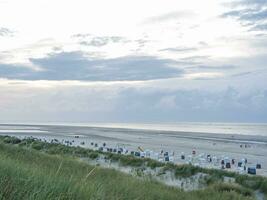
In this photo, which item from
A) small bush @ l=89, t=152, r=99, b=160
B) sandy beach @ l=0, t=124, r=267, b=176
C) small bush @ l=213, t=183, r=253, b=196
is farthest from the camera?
sandy beach @ l=0, t=124, r=267, b=176

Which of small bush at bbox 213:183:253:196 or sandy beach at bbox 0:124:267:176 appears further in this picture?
sandy beach at bbox 0:124:267:176

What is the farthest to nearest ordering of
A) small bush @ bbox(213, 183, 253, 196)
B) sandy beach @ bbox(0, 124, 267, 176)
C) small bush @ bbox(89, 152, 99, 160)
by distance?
sandy beach @ bbox(0, 124, 267, 176) → small bush @ bbox(89, 152, 99, 160) → small bush @ bbox(213, 183, 253, 196)

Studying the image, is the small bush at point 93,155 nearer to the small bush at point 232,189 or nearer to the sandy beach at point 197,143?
the sandy beach at point 197,143

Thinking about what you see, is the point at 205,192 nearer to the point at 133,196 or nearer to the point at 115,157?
the point at 133,196

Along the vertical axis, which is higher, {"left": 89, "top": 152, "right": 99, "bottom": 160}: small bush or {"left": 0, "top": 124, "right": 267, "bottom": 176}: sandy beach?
{"left": 0, "top": 124, "right": 267, "bottom": 176}: sandy beach

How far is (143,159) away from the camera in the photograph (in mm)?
27516

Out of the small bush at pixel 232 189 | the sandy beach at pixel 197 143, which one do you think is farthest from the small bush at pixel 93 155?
the small bush at pixel 232 189

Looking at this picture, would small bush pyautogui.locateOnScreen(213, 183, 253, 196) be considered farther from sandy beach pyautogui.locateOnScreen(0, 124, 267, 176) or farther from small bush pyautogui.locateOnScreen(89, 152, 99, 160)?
Answer: small bush pyautogui.locateOnScreen(89, 152, 99, 160)

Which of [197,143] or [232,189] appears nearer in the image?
[232,189]

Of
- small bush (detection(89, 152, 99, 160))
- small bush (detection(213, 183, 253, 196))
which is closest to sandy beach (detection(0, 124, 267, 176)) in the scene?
small bush (detection(89, 152, 99, 160))

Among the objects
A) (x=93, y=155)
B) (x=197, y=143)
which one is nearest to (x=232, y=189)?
(x=93, y=155)

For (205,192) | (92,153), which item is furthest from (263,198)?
(92,153)

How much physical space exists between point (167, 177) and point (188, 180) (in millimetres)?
1334

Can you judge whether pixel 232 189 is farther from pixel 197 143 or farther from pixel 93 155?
pixel 197 143
